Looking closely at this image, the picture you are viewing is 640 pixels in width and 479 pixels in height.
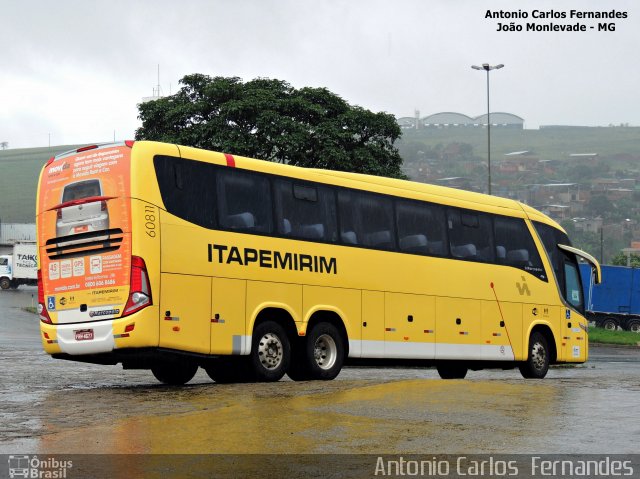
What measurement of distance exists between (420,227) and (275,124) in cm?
2795

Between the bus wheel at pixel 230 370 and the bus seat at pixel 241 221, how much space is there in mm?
1998

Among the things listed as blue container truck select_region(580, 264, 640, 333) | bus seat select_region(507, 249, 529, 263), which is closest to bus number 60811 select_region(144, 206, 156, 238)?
bus seat select_region(507, 249, 529, 263)

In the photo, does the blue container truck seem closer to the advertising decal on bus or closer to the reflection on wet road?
the reflection on wet road

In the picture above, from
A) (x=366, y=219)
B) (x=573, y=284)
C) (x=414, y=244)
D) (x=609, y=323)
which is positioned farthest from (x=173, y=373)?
(x=609, y=323)

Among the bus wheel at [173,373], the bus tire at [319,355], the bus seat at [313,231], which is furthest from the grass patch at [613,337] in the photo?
the bus wheel at [173,373]

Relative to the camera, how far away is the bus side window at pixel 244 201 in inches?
634

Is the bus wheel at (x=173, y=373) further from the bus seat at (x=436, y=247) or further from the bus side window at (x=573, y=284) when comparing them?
the bus side window at (x=573, y=284)

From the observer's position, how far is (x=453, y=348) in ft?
66.7

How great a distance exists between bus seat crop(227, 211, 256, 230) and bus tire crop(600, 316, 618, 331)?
147 feet

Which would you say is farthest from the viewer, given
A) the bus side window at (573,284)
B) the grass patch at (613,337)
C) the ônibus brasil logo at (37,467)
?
the grass patch at (613,337)

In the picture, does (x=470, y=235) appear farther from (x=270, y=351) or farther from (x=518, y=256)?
(x=270, y=351)

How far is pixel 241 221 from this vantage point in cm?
1633

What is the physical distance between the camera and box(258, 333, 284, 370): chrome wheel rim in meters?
16.5

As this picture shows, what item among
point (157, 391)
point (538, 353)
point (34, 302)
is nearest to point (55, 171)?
point (157, 391)
